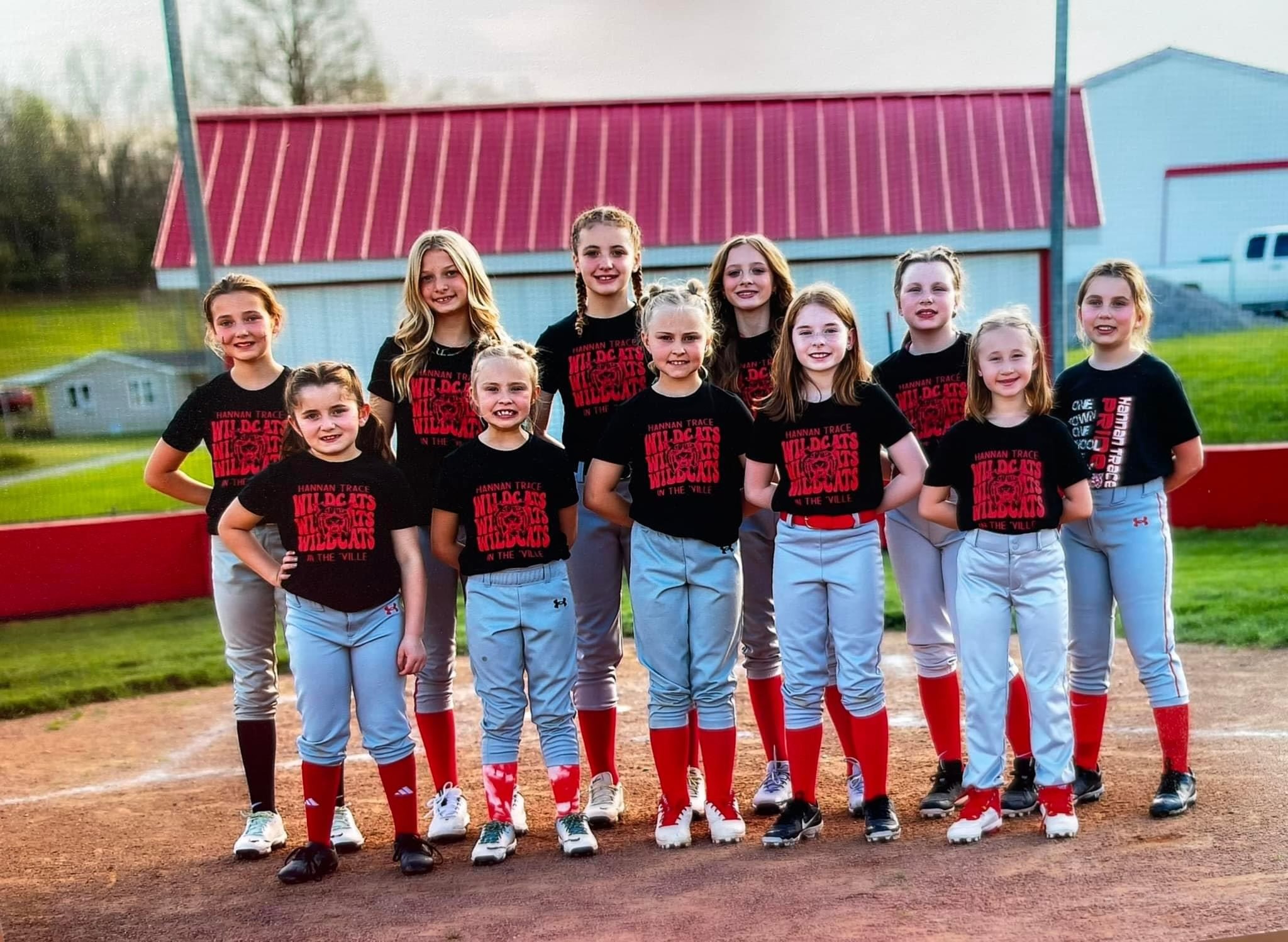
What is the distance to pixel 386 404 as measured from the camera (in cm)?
298

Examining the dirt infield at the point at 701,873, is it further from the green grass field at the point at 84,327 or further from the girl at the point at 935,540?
the green grass field at the point at 84,327

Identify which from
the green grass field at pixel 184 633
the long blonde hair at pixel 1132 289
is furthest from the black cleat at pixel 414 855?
the green grass field at pixel 184 633

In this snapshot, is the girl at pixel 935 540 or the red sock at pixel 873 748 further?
the girl at pixel 935 540

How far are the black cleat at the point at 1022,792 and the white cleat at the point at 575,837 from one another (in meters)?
0.99

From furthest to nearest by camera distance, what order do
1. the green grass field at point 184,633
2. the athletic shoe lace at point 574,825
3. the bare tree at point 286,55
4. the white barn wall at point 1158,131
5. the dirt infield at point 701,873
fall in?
the white barn wall at point 1158,131
the green grass field at point 184,633
the bare tree at point 286,55
the athletic shoe lace at point 574,825
the dirt infield at point 701,873

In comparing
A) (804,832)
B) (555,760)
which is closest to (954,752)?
(804,832)

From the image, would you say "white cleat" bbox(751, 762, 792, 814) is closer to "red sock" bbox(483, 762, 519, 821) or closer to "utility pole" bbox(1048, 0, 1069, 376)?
"red sock" bbox(483, 762, 519, 821)

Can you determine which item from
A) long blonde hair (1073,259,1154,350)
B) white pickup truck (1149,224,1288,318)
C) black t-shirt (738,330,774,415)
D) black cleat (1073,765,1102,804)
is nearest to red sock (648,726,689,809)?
black t-shirt (738,330,774,415)

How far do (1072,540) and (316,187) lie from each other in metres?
4.44

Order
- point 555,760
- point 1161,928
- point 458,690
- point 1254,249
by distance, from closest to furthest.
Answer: point 1161,928, point 555,760, point 458,690, point 1254,249

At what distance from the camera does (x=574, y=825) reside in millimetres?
2838

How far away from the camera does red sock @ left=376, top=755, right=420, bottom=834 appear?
2.80 m

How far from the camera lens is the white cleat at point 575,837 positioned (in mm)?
2807

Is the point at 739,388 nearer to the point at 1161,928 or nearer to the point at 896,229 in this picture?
the point at 1161,928
